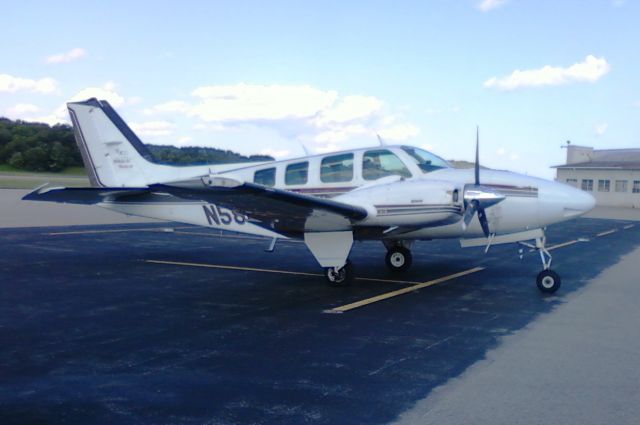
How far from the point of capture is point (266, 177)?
39.4ft

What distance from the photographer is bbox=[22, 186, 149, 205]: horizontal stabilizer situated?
34.4ft

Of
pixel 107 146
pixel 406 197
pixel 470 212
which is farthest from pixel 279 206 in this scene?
pixel 107 146

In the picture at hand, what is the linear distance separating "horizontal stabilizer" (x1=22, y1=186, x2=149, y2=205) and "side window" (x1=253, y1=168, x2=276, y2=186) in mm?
2608

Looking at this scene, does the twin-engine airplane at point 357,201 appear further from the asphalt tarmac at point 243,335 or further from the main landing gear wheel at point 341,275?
the asphalt tarmac at point 243,335

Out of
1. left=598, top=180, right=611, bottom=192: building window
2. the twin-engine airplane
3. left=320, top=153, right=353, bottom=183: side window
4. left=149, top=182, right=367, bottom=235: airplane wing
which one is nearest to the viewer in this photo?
left=149, top=182, right=367, bottom=235: airplane wing

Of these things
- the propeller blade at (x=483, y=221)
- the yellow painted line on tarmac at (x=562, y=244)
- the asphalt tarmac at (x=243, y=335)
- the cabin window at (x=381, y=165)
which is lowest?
the asphalt tarmac at (x=243, y=335)

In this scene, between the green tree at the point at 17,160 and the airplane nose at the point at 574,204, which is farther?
the green tree at the point at 17,160

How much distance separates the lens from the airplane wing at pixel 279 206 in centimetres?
837

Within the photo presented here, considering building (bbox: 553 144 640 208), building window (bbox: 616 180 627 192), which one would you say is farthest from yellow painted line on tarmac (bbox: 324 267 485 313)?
building window (bbox: 616 180 627 192)

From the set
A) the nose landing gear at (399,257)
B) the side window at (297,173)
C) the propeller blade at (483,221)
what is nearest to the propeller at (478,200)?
the propeller blade at (483,221)

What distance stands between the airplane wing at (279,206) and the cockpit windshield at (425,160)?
6.65ft

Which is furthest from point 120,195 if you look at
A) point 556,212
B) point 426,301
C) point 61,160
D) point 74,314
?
point 61,160

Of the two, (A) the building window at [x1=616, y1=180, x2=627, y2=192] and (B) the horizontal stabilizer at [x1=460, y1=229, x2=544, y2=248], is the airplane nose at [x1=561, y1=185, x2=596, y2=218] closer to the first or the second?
(B) the horizontal stabilizer at [x1=460, y1=229, x2=544, y2=248]

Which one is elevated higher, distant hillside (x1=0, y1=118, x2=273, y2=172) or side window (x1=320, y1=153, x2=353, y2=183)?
distant hillside (x1=0, y1=118, x2=273, y2=172)
